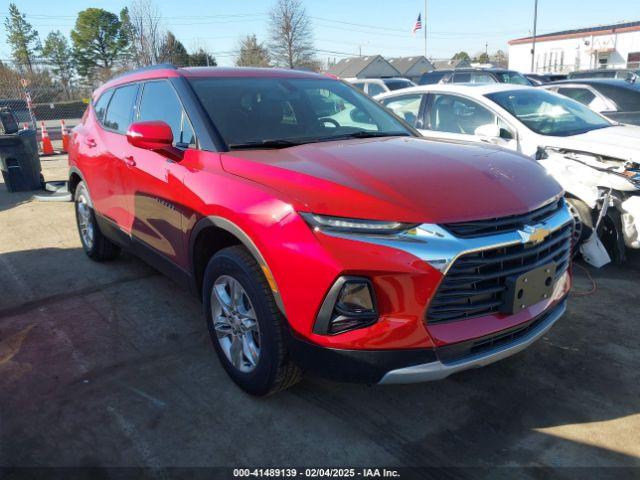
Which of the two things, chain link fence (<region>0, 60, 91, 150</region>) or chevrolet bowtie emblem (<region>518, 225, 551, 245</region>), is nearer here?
chevrolet bowtie emblem (<region>518, 225, 551, 245</region>)

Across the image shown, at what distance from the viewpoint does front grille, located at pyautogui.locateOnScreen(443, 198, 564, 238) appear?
2250mm

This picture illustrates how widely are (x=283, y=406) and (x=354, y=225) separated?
1.20 meters

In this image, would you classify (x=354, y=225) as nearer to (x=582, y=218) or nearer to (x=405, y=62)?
(x=582, y=218)

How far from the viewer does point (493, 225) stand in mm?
2307

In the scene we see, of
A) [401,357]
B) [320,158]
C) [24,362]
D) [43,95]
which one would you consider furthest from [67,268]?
[43,95]

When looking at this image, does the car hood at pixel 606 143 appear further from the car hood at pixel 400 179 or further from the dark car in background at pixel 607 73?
the dark car in background at pixel 607 73

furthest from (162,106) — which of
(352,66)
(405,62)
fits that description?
(405,62)

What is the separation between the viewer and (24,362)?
3.36 meters

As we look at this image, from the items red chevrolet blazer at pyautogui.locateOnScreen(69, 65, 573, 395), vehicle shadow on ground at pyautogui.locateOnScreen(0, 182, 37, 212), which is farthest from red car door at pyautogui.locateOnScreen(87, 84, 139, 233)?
vehicle shadow on ground at pyautogui.locateOnScreen(0, 182, 37, 212)

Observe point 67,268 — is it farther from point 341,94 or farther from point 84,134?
point 341,94

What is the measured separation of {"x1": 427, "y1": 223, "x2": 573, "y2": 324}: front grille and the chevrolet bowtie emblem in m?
0.03

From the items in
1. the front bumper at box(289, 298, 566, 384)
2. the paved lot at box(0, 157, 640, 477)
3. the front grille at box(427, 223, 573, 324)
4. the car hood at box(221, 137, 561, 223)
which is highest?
the car hood at box(221, 137, 561, 223)

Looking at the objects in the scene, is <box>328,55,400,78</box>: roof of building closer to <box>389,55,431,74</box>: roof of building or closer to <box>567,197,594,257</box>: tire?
<box>389,55,431,74</box>: roof of building

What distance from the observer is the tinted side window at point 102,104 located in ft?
15.3
